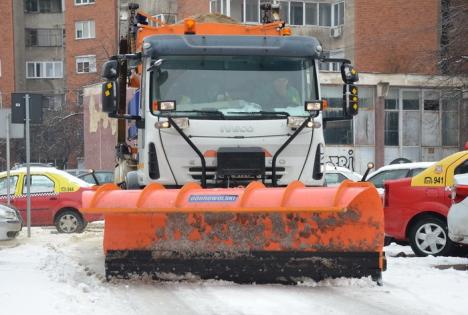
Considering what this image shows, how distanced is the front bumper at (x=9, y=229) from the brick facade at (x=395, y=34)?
2897 centimetres

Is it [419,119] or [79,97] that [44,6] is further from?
[419,119]

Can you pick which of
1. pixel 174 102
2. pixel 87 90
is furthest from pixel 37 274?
pixel 87 90

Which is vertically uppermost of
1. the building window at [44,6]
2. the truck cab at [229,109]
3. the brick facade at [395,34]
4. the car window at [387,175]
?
the building window at [44,6]

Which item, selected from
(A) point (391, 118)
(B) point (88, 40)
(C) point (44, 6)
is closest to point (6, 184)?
(A) point (391, 118)

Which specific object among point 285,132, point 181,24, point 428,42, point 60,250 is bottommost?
point 60,250

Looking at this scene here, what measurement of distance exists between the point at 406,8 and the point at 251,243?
115 feet

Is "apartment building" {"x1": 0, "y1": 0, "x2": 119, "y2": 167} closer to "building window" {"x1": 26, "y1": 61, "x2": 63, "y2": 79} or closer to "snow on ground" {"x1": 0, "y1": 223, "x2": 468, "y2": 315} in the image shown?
"building window" {"x1": 26, "y1": 61, "x2": 63, "y2": 79}

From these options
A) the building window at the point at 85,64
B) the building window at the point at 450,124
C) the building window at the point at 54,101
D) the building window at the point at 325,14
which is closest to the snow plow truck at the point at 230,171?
the building window at the point at 450,124

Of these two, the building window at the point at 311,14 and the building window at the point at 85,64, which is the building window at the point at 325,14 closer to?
the building window at the point at 311,14

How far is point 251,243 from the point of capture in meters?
8.30

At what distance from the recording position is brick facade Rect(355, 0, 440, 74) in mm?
40062

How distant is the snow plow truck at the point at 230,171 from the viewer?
8.14m

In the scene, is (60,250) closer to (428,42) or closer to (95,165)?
(95,165)

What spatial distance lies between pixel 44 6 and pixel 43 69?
5.29 meters
